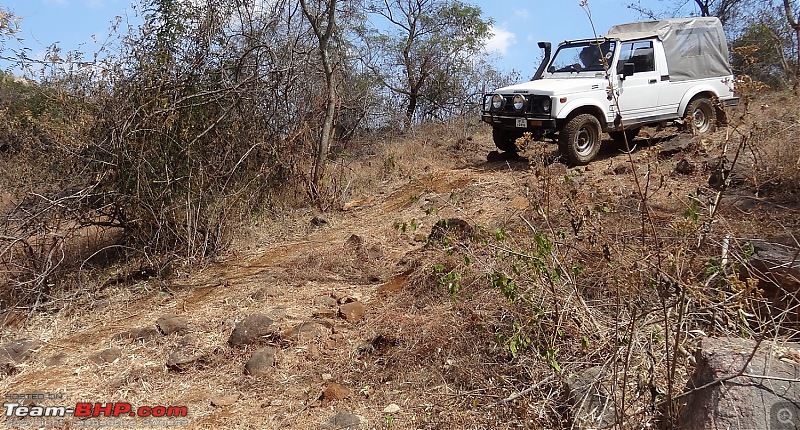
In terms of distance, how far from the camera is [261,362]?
4.12 meters

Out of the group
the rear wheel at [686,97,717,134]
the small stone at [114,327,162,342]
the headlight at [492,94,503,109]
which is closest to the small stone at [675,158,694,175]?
the rear wheel at [686,97,717,134]

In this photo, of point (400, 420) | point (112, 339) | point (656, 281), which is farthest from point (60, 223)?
point (656, 281)

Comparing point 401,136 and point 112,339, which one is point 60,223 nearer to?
point 112,339

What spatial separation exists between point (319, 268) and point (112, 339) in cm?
191

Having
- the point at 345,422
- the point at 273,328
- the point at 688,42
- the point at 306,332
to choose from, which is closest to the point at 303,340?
the point at 306,332

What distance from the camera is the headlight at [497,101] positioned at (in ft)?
28.0

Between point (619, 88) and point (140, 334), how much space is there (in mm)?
6768

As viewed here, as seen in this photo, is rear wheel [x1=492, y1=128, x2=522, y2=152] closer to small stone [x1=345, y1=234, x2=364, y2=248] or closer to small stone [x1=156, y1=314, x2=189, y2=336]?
small stone [x1=345, y1=234, x2=364, y2=248]

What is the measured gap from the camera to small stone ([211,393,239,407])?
377 cm

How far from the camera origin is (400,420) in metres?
3.34

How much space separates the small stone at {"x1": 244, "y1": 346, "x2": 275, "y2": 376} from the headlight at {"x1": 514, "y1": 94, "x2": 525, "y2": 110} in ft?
17.5

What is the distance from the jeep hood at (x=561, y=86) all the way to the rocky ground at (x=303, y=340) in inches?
61.8

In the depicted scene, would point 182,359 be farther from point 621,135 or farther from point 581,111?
point 621,135

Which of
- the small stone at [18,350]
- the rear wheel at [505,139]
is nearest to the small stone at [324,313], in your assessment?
the small stone at [18,350]
